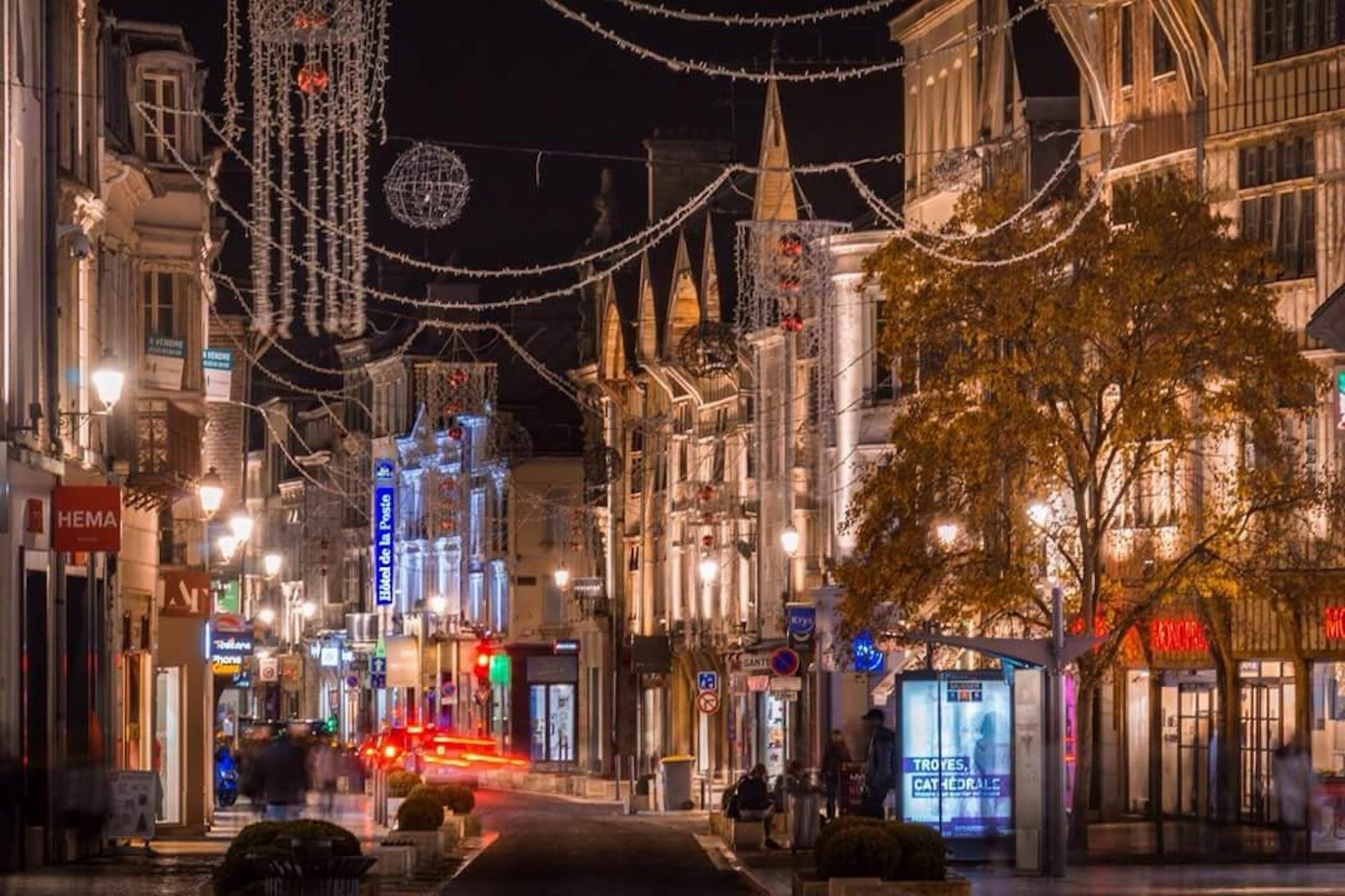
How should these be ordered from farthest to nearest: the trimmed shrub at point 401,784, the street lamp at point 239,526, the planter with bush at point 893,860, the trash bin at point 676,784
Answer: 1. the trash bin at point 676,784
2. the street lamp at point 239,526
3. the trimmed shrub at point 401,784
4. the planter with bush at point 893,860

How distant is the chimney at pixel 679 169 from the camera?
89562 mm

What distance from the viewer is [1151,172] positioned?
50.3 meters

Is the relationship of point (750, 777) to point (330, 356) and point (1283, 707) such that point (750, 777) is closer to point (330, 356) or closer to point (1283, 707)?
point (1283, 707)

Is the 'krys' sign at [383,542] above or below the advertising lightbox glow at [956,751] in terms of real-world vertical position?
above

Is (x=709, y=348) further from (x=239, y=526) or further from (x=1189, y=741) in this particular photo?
(x=1189, y=741)

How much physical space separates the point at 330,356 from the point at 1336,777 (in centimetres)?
9632

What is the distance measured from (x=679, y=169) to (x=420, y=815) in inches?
2128

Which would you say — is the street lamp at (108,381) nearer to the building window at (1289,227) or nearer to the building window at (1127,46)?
the building window at (1289,227)

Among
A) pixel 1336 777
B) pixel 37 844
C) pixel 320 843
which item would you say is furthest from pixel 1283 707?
pixel 320 843

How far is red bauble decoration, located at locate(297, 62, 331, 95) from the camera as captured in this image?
93.5ft

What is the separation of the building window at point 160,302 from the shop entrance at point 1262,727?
18.6 meters

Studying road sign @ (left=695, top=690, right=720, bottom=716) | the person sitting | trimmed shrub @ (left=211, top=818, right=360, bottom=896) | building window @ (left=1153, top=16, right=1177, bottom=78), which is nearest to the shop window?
the person sitting

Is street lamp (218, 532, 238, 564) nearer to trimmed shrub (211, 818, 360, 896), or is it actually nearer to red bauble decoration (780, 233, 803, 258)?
red bauble decoration (780, 233, 803, 258)

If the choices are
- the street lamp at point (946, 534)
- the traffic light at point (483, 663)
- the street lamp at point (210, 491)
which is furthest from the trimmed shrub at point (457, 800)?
the traffic light at point (483, 663)
